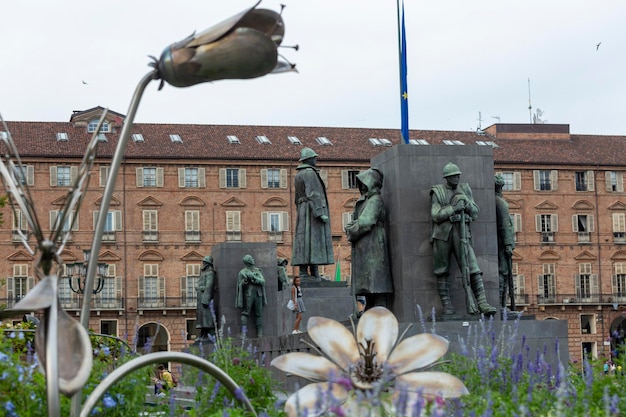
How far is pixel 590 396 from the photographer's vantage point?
546 centimetres

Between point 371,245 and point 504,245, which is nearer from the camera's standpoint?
point 371,245

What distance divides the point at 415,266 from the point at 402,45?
8579 millimetres

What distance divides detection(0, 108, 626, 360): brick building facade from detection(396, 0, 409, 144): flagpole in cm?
4640

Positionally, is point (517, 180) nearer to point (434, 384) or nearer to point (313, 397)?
point (434, 384)

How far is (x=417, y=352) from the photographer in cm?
550

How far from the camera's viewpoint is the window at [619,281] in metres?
73.6

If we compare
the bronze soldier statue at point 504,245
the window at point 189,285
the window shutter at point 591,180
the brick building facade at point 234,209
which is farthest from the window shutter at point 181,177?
the bronze soldier statue at point 504,245

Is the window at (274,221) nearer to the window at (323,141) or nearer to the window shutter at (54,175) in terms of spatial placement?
the window at (323,141)

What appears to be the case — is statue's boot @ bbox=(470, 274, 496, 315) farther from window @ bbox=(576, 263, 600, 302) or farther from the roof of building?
window @ bbox=(576, 263, 600, 302)

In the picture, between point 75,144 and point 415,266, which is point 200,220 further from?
point 415,266

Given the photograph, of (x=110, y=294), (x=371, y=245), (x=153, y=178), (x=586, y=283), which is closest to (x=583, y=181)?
(x=586, y=283)

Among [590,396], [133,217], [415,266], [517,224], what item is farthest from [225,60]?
[517,224]

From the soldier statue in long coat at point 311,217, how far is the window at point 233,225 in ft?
159

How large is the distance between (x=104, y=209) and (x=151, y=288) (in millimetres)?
63789
